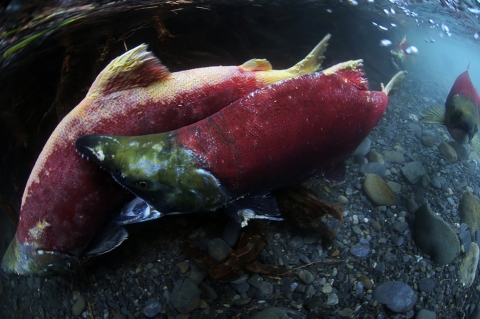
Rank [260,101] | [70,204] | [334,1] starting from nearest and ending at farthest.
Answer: [70,204] < [260,101] < [334,1]

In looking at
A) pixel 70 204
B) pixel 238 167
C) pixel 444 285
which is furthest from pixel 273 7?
pixel 444 285

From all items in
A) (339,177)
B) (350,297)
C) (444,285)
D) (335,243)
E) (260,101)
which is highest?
(260,101)

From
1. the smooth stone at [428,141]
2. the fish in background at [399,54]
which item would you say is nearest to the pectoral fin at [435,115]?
the smooth stone at [428,141]

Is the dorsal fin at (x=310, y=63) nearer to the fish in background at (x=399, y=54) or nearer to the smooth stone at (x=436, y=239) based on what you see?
the smooth stone at (x=436, y=239)

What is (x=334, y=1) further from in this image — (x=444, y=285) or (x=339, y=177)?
(x=444, y=285)

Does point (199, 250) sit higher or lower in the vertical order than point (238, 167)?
lower

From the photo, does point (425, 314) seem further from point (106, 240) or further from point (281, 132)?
point (106, 240)

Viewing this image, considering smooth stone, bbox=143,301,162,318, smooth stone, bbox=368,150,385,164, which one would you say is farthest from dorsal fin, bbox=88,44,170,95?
smooth stone, bbox=368,150,385,164

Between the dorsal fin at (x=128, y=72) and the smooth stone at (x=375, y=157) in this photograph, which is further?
the smooth stone at (x=375, y=157)
